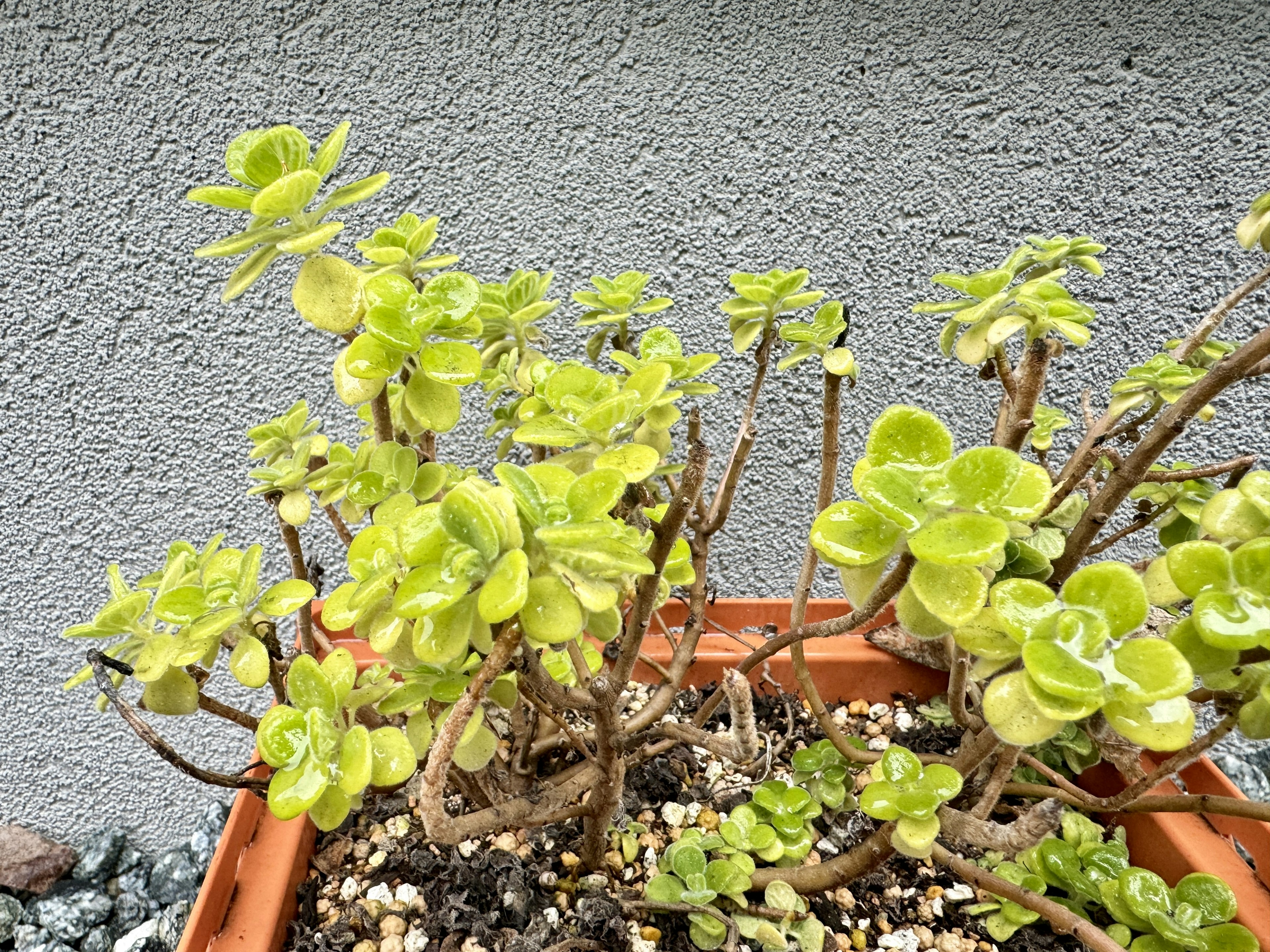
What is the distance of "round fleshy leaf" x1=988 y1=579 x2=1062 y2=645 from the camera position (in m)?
0.37

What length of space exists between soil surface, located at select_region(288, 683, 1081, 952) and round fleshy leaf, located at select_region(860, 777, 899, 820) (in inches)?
8.2

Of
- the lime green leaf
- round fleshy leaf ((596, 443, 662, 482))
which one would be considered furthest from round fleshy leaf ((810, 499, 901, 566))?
the lime green leaf

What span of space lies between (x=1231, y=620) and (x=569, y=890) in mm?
560

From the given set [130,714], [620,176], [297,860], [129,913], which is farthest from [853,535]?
[129,913]

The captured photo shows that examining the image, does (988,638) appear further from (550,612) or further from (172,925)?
(172,925)

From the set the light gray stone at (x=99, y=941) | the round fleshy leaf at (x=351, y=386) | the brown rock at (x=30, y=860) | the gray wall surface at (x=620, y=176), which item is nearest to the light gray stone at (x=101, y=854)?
the brown rock at (x=30, y=860)

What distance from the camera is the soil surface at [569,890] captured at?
64 cm

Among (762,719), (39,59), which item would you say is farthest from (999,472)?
(39,59)

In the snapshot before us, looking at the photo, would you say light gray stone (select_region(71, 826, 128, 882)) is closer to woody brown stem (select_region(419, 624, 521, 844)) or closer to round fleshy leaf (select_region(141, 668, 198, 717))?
round fleshy leaf (select_region(141, 668, 198, 717))

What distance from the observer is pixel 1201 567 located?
0.37 meters

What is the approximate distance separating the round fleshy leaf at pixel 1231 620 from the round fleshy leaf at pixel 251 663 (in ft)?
1.69

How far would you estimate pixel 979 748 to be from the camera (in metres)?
0.55

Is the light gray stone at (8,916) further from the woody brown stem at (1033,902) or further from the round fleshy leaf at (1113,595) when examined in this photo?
the round fleshy leaf at (1113,595)

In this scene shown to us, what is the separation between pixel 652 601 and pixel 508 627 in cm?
18
